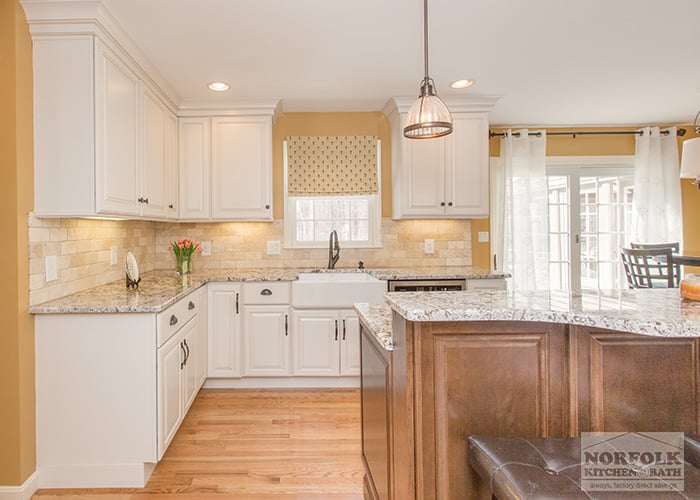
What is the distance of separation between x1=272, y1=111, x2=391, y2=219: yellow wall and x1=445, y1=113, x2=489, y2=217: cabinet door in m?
0.66

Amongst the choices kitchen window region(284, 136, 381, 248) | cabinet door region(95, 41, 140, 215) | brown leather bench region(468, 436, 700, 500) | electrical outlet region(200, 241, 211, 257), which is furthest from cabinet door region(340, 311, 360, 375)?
brown leather bench region(468, 436, 700, 500)

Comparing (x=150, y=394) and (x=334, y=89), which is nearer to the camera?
(x=150, y=394)

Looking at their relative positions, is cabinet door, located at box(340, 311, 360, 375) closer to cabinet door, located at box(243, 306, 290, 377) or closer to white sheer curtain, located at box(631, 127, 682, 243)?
cabinet door, located at box(243, 306, 290, 377)

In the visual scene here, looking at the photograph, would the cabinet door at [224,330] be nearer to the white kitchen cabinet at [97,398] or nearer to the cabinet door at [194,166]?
the cabinet door at [194,166]

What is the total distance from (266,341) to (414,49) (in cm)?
235

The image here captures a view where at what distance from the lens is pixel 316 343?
10.7 ft

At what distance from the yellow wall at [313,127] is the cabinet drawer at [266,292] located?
34.5 inches

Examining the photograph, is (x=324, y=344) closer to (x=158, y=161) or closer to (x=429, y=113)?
(x=158, y=161)

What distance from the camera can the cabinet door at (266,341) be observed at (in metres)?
3.25

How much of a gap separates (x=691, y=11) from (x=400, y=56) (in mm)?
1578

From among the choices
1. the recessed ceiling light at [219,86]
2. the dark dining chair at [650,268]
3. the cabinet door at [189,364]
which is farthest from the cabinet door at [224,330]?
the dark dining chair at [650,268]

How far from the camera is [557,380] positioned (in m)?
1.25

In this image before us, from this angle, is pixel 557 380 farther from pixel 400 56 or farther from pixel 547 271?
pixel 547 271

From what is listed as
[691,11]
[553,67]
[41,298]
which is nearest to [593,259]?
[553,67]
